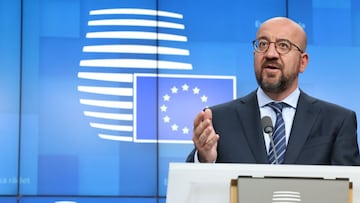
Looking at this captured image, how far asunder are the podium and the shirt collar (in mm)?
1120

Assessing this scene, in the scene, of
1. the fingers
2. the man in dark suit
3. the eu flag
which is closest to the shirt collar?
the man in dark suit

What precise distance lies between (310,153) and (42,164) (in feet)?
12.2

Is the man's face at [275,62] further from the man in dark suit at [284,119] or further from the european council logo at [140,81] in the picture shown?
the european council logo at [140,81]

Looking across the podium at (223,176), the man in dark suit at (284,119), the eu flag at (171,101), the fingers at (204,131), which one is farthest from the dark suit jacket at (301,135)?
the eu flag at (171,101)

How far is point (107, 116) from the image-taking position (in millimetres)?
5887

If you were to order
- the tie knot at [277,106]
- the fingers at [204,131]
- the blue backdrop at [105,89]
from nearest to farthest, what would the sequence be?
1. the fingers at [204,131]
2. the tie knot at [277,106]
3. the blue backdrop at [105,89]

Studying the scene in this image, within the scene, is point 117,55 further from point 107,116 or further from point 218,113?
point 218,113

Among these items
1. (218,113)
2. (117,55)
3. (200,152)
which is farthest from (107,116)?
(200,152)

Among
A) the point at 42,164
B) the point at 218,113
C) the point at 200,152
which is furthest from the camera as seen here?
the point at 42,164

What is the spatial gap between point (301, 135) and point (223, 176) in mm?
985

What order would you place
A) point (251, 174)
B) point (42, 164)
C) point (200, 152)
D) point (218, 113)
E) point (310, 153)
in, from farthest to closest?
point (42, 164), point (218, 113), point (310, 153), point (200, 152), point (251, 174)

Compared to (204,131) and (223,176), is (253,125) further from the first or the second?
(223,176)

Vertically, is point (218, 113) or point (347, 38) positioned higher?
point (347, 38)

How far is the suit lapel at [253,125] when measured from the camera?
8.26 feet
